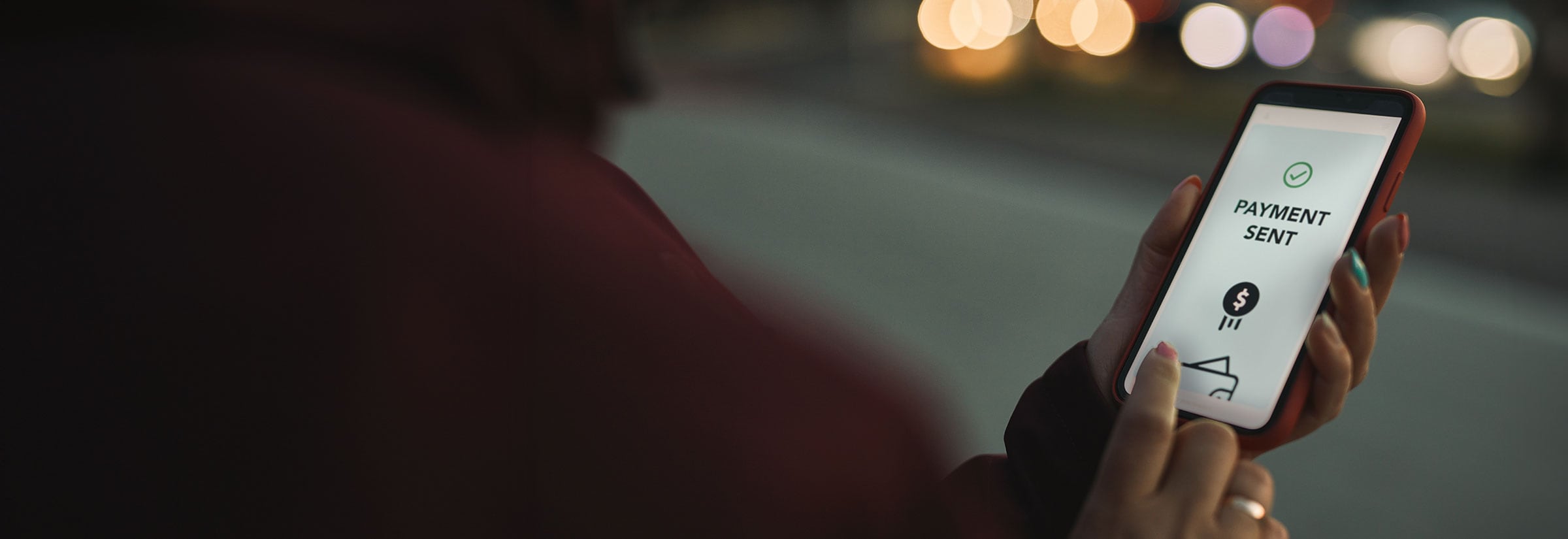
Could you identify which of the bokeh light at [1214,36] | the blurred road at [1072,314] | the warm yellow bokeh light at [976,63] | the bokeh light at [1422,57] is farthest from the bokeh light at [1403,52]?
the warm yellow bokeh light at [976,63]

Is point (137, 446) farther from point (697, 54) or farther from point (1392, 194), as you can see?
point (697, 54)

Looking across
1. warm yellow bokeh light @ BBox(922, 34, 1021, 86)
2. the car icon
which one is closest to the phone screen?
the car icon

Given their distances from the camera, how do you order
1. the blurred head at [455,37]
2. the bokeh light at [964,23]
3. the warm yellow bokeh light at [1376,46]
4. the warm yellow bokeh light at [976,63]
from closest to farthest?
the blurred head at [455,37]
the warm yellow bokeh light at [1376,46]
the bokeh light at [964,23]
the warm yellow bokeh light at [976,63]

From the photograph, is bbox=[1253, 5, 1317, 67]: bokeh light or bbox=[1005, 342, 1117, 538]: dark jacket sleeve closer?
bbox=[1005, 342, 1117, 538]: dark jacket sleeve

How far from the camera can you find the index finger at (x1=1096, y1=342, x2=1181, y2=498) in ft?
1.49

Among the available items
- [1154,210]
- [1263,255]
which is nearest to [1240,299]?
[1263,255]

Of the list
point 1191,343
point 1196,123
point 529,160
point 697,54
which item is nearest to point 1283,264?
point 1191,343

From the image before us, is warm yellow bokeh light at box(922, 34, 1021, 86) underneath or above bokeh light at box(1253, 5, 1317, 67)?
above

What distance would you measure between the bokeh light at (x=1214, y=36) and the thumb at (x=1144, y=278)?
0.87m

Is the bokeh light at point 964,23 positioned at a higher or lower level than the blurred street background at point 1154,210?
higher

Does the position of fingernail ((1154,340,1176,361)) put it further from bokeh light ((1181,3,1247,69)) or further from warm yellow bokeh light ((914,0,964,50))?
warm yellow bokeh light ((914,0,964,50))

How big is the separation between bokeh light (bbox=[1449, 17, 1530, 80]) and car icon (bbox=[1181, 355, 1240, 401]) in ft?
3.20

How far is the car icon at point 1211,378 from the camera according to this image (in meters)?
0.54

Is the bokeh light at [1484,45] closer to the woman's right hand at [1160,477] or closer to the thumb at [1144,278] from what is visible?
the thumb at [1144,278]
